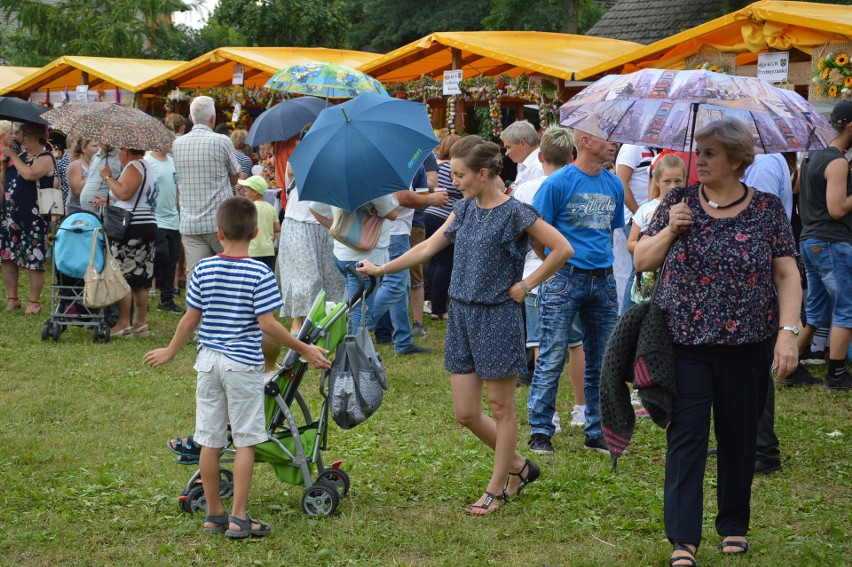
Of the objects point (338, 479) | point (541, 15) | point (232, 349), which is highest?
point (541, 15)

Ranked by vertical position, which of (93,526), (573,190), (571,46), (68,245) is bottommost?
(93,526)

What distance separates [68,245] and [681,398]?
672 centimetres

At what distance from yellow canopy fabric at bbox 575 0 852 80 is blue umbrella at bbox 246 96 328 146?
9.75 ft

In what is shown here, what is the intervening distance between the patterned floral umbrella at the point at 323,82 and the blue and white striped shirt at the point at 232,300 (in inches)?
202

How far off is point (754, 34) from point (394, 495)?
635cm

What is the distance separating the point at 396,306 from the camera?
30.0 ft

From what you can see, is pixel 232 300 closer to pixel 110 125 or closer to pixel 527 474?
pixel 527 474

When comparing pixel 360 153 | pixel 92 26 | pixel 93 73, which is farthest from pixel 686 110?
pixel 92 26

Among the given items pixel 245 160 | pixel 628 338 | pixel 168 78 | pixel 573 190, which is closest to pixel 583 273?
pixel 573 190

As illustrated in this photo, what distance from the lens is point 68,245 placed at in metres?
9.42

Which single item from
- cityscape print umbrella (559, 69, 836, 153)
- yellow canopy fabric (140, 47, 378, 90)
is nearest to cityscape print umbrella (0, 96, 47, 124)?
yellow canopy fabric (140, 47, 378, 90)

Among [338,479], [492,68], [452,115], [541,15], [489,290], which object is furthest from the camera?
[541,15]

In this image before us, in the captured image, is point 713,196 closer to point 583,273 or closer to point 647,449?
point 583,273

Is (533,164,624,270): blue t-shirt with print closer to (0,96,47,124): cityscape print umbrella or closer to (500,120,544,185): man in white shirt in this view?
(500,120,544,185): man in white shirt
